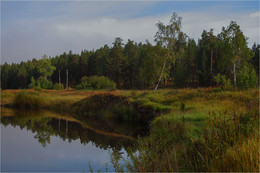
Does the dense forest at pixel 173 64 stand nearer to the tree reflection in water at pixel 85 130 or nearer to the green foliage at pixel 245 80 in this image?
the green foliage at pixel 245 80

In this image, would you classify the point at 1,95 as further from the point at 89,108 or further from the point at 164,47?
the point at 164,47

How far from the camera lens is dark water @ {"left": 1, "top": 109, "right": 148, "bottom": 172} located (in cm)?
963

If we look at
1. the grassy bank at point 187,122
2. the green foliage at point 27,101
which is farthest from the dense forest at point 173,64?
the green foliage at point 27,101

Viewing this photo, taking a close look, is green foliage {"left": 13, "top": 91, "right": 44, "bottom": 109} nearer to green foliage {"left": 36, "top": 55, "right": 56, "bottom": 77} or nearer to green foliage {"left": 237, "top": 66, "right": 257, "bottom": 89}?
green foliage {"left": 237, "top": 66, "right": 257, "bottom": 89}

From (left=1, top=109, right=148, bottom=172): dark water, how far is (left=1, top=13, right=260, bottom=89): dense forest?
29.5 feet

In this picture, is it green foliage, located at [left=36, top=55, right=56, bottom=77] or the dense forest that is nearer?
the dense forest

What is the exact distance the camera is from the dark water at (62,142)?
9633 millimetres

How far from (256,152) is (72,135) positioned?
12.2 m

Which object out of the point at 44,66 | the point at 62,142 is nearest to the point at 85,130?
the point at 62,142

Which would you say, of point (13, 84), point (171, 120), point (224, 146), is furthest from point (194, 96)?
point (13, 84)

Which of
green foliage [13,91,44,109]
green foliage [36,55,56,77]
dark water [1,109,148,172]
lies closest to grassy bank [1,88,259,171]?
green foliage [13,91,44,109]

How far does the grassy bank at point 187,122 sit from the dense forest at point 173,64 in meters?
4.48

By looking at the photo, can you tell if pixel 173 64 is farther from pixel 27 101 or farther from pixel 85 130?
pixel 85 130

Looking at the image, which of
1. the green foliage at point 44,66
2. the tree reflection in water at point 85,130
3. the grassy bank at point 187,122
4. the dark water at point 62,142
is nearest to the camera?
the grassy bank at point 187,122
